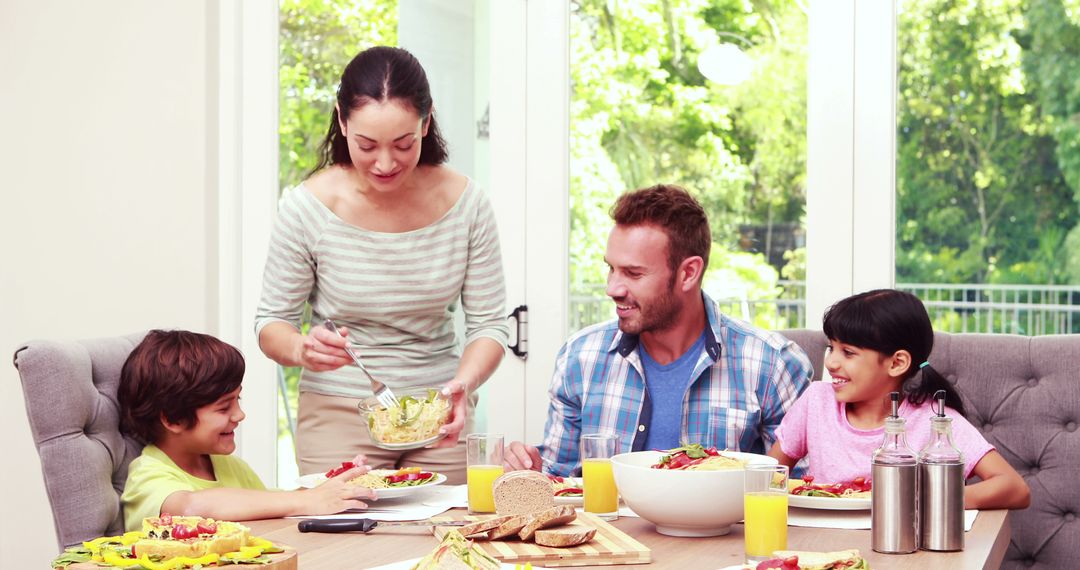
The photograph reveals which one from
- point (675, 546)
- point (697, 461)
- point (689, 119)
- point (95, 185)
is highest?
point (689, 119)

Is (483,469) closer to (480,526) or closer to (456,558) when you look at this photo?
(480,526)

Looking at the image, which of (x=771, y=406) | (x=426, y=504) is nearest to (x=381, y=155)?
(x=426, y=504)

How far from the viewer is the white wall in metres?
3.42

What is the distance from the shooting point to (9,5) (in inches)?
139

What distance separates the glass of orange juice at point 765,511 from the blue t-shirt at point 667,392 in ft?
2.71

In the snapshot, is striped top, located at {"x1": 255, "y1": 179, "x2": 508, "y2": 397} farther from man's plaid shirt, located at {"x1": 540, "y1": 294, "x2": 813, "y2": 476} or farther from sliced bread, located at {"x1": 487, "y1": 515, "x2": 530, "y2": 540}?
sliced bread, located at {"x1": 487, "y1": 515, "x2": 530, "y2": 540}

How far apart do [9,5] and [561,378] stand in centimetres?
227

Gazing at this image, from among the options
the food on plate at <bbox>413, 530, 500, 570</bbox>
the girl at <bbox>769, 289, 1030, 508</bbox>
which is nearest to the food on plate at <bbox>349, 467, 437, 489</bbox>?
the food on plate at <bbox>413, 530, 500, 570</bbox>

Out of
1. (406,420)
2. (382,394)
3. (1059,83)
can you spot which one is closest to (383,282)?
(382,394)

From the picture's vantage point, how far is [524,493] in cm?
164

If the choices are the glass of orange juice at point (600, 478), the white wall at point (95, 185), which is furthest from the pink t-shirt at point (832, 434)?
the white wall at point (95, 185)

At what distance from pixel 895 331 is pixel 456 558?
3.93 feet

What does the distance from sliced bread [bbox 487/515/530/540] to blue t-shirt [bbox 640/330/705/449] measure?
0.82 meters

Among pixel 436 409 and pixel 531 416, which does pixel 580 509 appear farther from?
pixel 531 416
